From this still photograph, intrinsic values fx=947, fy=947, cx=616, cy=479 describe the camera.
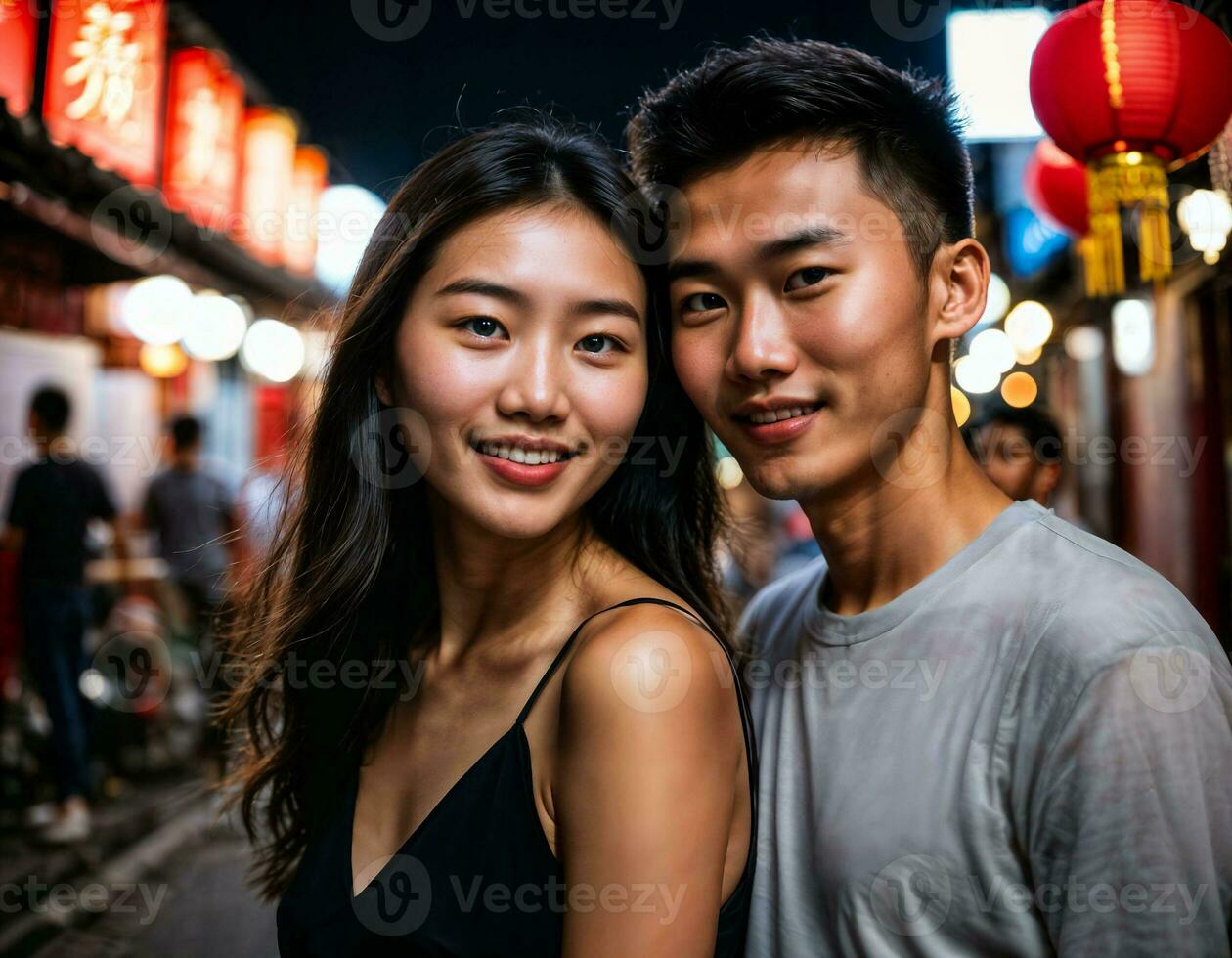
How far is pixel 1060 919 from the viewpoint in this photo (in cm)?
158

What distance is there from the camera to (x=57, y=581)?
6.45 meters

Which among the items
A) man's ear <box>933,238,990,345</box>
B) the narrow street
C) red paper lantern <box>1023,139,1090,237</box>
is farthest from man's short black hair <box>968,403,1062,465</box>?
the narrow street

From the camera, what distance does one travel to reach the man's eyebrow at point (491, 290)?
1.98 meters

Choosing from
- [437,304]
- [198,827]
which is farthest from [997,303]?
[437,304]

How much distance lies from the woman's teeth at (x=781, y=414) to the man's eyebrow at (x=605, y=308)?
356mm

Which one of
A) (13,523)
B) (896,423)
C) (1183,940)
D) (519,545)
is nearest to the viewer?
(1183,940)

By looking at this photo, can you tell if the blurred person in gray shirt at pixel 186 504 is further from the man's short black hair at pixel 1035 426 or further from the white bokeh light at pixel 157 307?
the man's short black hair at pixel 1035 426

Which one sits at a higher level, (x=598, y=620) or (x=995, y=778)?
(x=598, y=620)

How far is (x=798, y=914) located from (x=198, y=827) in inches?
244

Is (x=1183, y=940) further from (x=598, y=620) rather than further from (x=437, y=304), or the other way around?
Answer: (x=437, y=304)

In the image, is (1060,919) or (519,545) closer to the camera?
(1060,919)

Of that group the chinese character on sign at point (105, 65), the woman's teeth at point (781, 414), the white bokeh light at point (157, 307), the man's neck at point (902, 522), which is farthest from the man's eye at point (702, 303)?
the white bokeh light at point (157, 307)

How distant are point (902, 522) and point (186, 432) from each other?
23.9ft

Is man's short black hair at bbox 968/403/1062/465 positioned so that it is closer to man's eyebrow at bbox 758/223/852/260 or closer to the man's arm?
man's eyebrow at bbox 758/223/852/260
